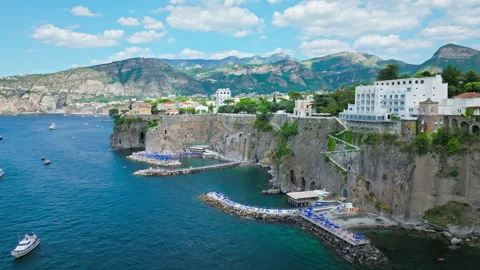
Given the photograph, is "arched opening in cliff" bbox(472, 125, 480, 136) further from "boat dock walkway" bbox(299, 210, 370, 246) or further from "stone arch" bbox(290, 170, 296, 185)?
"stone arch" bbox(290, 170, 296, 185)

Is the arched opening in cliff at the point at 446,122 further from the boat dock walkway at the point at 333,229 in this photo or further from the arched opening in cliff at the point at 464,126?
the boat dock walkway at the point at 333,229

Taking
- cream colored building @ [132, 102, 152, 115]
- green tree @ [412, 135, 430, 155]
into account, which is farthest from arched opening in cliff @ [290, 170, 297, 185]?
cream colored building @ [132, 102, 152, 115]

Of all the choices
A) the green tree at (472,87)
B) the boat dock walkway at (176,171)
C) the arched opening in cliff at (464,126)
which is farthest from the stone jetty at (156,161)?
the green tree at (472,87)

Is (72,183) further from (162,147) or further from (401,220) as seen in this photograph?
(401,220)

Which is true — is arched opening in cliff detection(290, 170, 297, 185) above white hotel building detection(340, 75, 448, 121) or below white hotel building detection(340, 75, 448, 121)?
below

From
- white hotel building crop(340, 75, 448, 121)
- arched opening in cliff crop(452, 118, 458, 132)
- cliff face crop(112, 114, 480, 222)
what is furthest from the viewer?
white hotel building crop(340, 75, 448, 121)

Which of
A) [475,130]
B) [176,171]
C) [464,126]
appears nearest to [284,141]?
[176,171]

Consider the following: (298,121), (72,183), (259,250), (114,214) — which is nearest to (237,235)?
(259,250)

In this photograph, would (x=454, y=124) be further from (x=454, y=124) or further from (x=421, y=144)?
(x=421, y=144)
